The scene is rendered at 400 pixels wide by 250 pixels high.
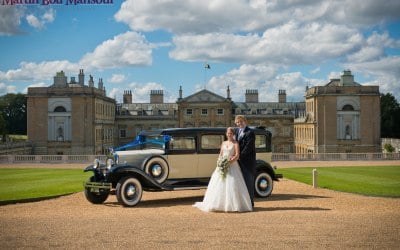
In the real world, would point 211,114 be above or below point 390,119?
above

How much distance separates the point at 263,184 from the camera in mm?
14602

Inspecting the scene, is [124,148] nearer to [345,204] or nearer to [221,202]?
[221,202]

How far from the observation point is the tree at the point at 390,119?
2911 inches

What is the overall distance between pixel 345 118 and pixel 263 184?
46486 millimetres

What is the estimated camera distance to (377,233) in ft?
30.1

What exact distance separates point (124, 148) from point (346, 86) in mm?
48612

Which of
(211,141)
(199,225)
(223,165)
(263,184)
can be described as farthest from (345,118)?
(199,225)

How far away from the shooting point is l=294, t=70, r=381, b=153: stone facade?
190 feet

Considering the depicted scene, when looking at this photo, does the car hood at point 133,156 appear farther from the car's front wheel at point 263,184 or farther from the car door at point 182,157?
the car's front wheel at point 263,184

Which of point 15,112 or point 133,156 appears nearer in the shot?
point 133,156

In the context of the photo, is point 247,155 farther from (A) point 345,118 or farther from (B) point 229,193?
(A) point 345,118

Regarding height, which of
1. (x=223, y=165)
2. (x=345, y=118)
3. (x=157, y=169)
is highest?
(x=345, y=118)

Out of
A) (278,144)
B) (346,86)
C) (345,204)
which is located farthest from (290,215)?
(278,144)

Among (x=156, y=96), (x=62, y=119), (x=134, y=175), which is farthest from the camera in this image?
(x=156, y=96)
